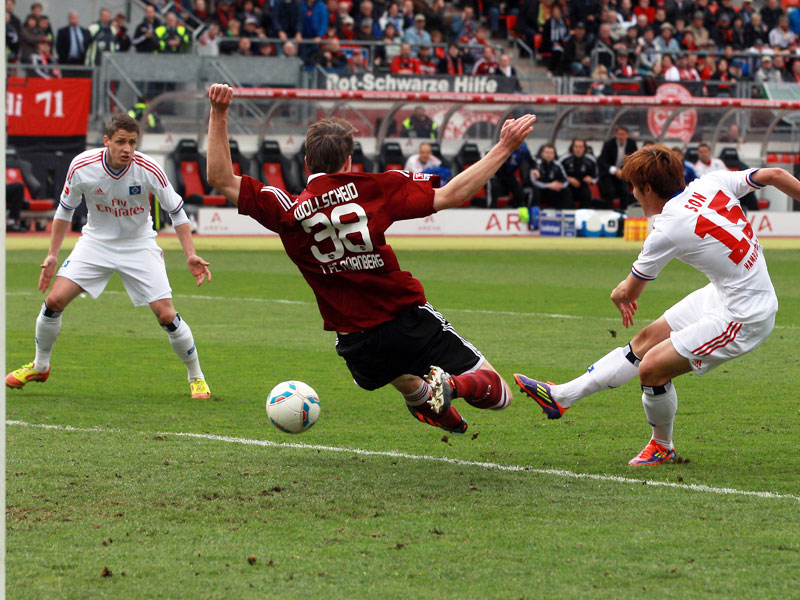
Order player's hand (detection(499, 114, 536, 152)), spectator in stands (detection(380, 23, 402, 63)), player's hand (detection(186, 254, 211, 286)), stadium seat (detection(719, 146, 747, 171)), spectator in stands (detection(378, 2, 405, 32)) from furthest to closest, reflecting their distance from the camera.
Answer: spectator in stands (detection(378, 2, 405, 32)), spectator in stands (detection(380, 23, 402, 63)), stadium seat (detection(719, 146, 747, 171)), player's hand (detection(186, 254, 211, 286)), player's hand (detection(499, 114, 536, 152))

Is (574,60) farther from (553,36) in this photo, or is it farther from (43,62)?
(43,62)

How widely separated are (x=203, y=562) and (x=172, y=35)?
75.9 feet

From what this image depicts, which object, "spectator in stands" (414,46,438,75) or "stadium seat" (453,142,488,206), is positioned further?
"spectator in stands" (414,46,438,75)

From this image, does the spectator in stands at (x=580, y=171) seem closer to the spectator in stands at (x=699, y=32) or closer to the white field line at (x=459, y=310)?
the spectator in stands at (x=699, y=32)

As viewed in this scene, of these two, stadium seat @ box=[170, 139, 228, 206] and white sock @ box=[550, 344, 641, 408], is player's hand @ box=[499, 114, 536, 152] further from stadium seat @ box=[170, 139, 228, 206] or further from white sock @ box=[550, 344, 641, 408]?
stadium seat @ box=[170, 139, 228, 206]

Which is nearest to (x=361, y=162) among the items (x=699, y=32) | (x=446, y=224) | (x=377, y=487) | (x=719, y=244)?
(x=446, y=224)

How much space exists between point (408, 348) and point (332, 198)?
0.78 metres

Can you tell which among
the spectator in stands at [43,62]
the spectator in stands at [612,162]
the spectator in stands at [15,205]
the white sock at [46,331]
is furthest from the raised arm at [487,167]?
the spectator in stands at [612,162]

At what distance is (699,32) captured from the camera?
3309 cm

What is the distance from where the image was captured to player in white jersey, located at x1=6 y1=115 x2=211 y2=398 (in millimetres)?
8203

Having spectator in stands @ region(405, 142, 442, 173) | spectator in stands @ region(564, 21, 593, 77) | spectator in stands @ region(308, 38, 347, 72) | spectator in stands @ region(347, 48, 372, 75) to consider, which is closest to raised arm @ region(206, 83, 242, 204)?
spectator in stands @ region(405, 142, 442, 173)


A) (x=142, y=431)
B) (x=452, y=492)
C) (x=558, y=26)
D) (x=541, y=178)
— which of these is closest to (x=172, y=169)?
(x=541, y=178)

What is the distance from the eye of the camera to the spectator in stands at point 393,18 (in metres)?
29.8

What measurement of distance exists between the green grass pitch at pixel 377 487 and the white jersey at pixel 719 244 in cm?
82
